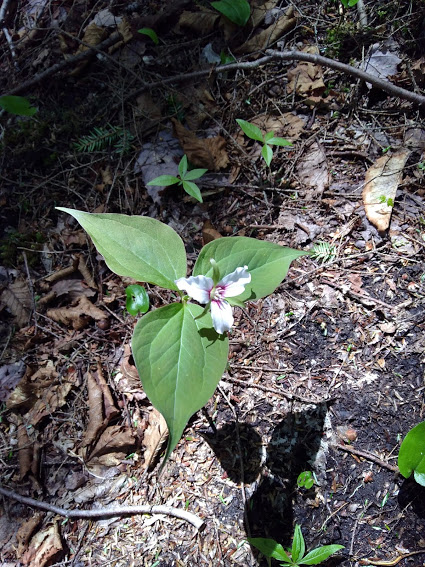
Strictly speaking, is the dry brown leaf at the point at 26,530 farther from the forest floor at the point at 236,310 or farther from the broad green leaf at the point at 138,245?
the broad green leaf at the point at 138,245

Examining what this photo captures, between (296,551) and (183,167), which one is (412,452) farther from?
(183,167)

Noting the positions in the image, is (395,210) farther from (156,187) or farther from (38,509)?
(38,509)

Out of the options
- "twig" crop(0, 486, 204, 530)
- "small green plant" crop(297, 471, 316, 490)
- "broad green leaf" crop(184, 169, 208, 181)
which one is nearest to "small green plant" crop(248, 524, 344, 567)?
"small green plant" crop(297, 471, 316, 490)

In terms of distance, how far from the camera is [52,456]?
76.0 inches

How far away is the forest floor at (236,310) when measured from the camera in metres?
1.66

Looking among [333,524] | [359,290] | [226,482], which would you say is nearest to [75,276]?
[226,482]

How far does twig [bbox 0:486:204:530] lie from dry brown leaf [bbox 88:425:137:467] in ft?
0.63

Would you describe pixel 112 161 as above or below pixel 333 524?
above

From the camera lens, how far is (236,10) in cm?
259

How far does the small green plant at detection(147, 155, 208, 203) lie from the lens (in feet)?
7.25

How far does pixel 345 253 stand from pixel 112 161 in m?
1.58

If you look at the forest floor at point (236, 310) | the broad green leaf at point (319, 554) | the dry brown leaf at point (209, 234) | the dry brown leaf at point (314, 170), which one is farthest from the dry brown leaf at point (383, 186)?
the broad green leaf at point (319, 554)

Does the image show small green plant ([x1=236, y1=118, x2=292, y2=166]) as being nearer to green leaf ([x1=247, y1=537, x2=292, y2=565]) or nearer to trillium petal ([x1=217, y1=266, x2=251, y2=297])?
trillium petal ([x1=217, y1=266, x2=251, y2=297])

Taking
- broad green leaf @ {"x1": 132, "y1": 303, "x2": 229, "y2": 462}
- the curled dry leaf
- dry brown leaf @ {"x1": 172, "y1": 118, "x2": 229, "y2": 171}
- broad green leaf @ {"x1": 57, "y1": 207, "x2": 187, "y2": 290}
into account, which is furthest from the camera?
dry brown leaf @ {"x1": 172, "y1": 118, "x2": 229, "y2": 171}
